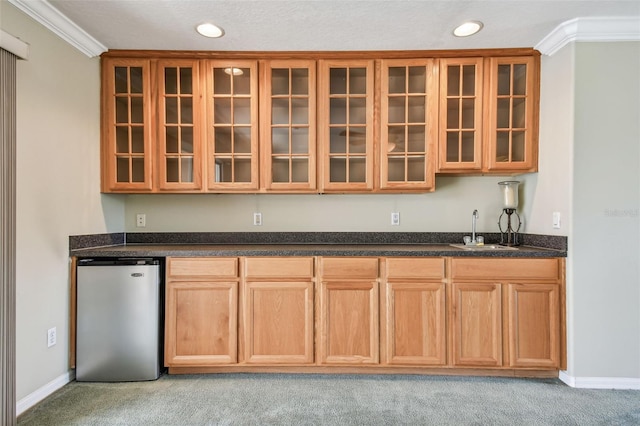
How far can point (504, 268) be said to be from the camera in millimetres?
2270

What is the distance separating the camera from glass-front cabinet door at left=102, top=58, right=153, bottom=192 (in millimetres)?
2521

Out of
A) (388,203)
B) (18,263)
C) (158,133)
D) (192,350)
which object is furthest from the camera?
(388,203)

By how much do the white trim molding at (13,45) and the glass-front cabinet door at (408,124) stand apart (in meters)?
2.27

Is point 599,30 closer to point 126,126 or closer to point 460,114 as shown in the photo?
point 460,114

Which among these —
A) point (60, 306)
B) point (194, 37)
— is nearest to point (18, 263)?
point (60, 306)

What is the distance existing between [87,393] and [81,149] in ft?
5.58

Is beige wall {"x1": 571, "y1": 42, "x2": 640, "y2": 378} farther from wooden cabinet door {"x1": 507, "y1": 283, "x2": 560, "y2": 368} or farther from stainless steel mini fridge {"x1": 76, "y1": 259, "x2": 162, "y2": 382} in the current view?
stainless steel mini fridge {"x1": 76, "y1": 259, "x2": 162, "y2": 382}

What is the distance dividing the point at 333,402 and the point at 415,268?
3.42ft

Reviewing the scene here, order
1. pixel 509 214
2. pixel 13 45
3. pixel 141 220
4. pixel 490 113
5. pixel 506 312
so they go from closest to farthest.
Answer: pixel 13 45, pixel 506 312, pixel 490 113, pixel 509 214, pixel 141 220

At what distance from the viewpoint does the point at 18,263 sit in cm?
187

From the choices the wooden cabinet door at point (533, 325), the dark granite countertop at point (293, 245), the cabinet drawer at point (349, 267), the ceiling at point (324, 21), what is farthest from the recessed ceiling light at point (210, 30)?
the wooden cabinet door at point (533, 325)

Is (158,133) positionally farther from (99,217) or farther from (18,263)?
(18,263)

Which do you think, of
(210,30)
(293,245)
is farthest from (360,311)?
(210,30)

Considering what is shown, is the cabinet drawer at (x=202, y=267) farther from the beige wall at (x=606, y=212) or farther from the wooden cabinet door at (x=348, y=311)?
the beige wall at (x=606, y=212)
